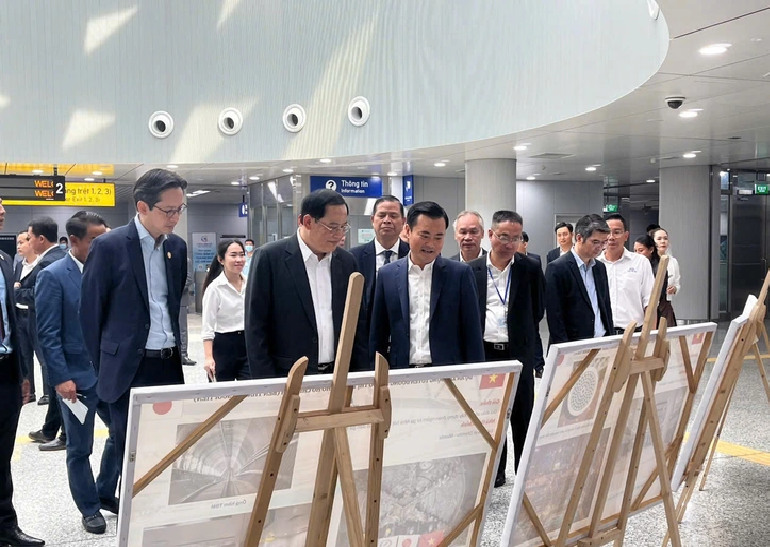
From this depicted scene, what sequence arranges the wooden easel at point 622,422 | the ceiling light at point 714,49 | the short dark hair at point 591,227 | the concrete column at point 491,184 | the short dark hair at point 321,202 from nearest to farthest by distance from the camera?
the wooden easel at point 622,422, the short dark hair at point 321,202, the short dark hair at point 591,227, the ceiling light at point 714,49, the concrete column at point 491,184

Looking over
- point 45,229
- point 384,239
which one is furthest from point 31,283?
point 384,239

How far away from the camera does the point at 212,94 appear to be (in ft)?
48.6

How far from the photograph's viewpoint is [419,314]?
4250 millimetres

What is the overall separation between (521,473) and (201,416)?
1257 mm

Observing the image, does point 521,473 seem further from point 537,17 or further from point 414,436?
point 537,17

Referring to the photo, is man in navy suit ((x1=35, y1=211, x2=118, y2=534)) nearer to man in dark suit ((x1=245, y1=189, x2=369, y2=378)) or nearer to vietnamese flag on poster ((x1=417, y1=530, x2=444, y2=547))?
man in dark suit ((x1=245, y1=189, x2=369, y2=378))

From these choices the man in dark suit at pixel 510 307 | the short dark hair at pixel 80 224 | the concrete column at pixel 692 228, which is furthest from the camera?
the concrete column at pixel 692 228

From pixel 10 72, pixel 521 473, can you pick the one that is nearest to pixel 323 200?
pixel 521 473

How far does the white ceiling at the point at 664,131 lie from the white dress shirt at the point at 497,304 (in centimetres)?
249

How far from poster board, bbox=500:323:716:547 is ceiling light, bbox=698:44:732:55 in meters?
4.37

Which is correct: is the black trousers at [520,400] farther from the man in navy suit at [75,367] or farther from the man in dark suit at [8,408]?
the man in dark suit at [8,408]

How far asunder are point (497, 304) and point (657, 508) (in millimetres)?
1588

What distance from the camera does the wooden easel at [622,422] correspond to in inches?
116

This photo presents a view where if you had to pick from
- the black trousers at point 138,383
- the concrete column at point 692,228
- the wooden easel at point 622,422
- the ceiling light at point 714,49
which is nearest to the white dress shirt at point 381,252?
the black trousers at point 138,383
